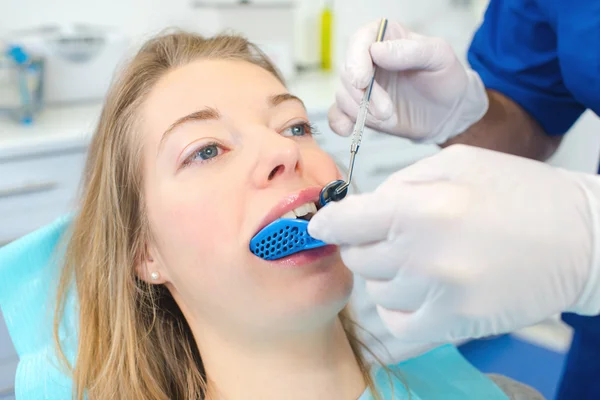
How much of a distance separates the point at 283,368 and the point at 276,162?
36cm

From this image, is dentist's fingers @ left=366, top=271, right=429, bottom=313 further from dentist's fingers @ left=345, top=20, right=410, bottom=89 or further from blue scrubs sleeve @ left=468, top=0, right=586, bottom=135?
blue scrubs sleeve @ left=468, top=0, right=586, bottom=135

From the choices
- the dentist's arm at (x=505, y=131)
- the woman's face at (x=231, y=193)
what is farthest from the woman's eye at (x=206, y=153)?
the dentist's arm at (x=505, y=131)

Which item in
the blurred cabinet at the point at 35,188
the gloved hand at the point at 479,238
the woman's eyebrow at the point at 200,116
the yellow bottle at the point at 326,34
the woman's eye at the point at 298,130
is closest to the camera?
the gloved hand at the point at 479,238

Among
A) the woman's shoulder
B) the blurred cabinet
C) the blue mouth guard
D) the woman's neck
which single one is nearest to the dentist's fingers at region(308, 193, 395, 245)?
the blue mouth guard

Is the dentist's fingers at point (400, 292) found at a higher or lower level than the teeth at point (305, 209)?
higher

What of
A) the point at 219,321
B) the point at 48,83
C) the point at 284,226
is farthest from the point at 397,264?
the point at 48,83

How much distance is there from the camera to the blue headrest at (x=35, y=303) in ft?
3.63

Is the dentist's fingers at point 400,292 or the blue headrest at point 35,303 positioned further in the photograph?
the blue headrest at point 35,303

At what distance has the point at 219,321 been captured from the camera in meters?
0.94

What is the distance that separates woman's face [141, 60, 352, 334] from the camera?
2.77 ft

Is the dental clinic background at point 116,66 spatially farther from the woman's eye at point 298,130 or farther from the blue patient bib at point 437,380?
the blue patient bib at point 437,380

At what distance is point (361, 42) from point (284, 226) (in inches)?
17.2

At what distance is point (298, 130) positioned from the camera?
1047mm

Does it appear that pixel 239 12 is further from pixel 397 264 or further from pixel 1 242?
pixel 397 264
